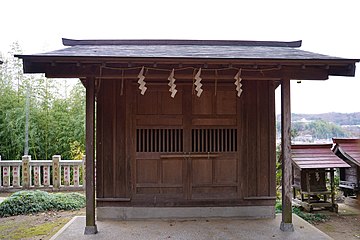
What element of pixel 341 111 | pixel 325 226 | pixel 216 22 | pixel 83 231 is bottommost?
pixel 325 226

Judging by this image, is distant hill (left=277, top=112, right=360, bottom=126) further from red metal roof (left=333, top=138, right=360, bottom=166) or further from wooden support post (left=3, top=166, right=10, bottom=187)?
wooden support post (left=3, top=166, right=10, bottom=187)

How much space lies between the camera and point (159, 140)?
5.39 meters

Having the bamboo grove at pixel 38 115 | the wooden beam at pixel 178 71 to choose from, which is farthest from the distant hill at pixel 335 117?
the bamboo grove at pixel 38 115

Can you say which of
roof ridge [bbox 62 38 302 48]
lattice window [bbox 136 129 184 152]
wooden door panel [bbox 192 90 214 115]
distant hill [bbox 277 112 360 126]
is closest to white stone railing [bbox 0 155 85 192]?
roof ridge [bbox 62 38 302 48]

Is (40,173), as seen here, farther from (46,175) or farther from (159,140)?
(159,140)

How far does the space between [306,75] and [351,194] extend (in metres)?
4.87

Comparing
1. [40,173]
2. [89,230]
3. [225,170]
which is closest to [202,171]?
[225,170]

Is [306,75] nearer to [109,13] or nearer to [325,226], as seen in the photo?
[325,226]

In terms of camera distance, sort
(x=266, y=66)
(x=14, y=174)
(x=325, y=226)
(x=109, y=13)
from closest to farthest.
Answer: (x=266, y=66) → (x=325, y=226) → (x=14, y=174) → (x=109, y=13)

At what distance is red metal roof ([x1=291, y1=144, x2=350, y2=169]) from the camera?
276 inches

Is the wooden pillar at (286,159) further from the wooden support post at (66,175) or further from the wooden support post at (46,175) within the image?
the wooden support post at (46,175)

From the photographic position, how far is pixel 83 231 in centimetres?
469

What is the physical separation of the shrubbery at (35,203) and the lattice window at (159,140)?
3.35 metres

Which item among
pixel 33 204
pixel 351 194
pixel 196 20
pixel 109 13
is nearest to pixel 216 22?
pixel 196 20
